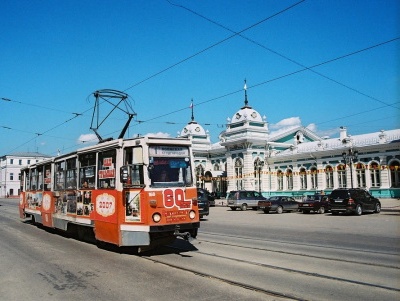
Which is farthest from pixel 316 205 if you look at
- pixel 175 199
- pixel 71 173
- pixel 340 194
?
pixel 175 199

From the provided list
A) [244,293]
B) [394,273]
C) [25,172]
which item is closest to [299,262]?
[394,273]

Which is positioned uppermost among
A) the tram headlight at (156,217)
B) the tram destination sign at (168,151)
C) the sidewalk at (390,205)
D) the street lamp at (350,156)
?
the street lamp at (350,156)

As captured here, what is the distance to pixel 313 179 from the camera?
46.6m

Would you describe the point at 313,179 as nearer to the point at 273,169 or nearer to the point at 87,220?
the point at 273,169

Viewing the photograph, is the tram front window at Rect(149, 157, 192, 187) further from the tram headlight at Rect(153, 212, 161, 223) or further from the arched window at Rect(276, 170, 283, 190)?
the arched window at Rect(276, 170, 283, 190)

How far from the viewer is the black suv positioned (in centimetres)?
2520

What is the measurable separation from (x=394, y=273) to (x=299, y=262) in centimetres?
203

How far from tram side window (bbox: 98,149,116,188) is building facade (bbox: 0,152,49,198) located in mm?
98526

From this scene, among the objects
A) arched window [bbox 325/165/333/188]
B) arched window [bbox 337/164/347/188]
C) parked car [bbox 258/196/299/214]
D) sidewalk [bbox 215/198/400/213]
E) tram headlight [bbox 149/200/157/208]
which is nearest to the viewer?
tram headlight [bbox 149/200/157/208]

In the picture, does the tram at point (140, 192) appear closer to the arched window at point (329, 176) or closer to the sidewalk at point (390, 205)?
the sidewalk at point (390, 205)

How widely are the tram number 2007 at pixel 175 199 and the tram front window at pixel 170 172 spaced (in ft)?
0.65

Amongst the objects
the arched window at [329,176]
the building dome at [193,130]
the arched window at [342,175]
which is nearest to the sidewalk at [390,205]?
the arched window at [342,175]

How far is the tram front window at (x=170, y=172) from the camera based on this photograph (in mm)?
10062

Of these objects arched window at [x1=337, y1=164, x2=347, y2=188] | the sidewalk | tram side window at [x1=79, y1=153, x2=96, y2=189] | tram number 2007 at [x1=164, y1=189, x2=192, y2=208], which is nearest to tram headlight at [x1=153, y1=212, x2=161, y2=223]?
tram number 2007 at [x1=164, y1=189, x2=192, y2=208]
